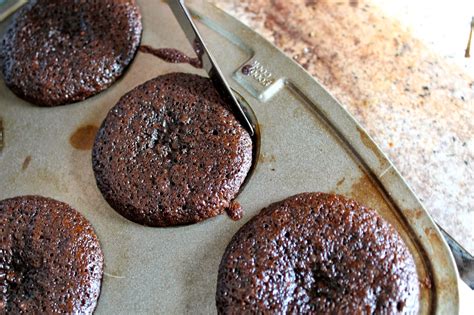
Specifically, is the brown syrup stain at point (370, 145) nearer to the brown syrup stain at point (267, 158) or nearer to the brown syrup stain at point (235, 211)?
the brown syrup stain at point (267, 158)

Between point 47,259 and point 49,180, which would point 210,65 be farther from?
point 47,259

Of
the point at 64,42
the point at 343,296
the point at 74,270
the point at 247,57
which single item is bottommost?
the point at 74,270

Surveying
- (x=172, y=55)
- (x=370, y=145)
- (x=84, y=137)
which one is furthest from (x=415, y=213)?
(x=84, y=137)

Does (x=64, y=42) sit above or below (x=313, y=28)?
below

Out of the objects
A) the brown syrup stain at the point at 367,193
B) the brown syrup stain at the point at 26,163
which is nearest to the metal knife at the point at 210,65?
the brown syrup stain at the point at 367,193

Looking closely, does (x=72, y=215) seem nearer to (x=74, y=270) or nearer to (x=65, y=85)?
(x=74, y=270)

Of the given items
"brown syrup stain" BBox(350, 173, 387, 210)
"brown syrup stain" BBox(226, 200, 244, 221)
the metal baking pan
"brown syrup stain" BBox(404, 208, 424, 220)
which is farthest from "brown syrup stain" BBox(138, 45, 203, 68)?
"brown syrup stain" BBox(404, 208, 424, 220)

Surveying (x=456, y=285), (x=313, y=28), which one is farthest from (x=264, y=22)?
(x=456, y=285)
